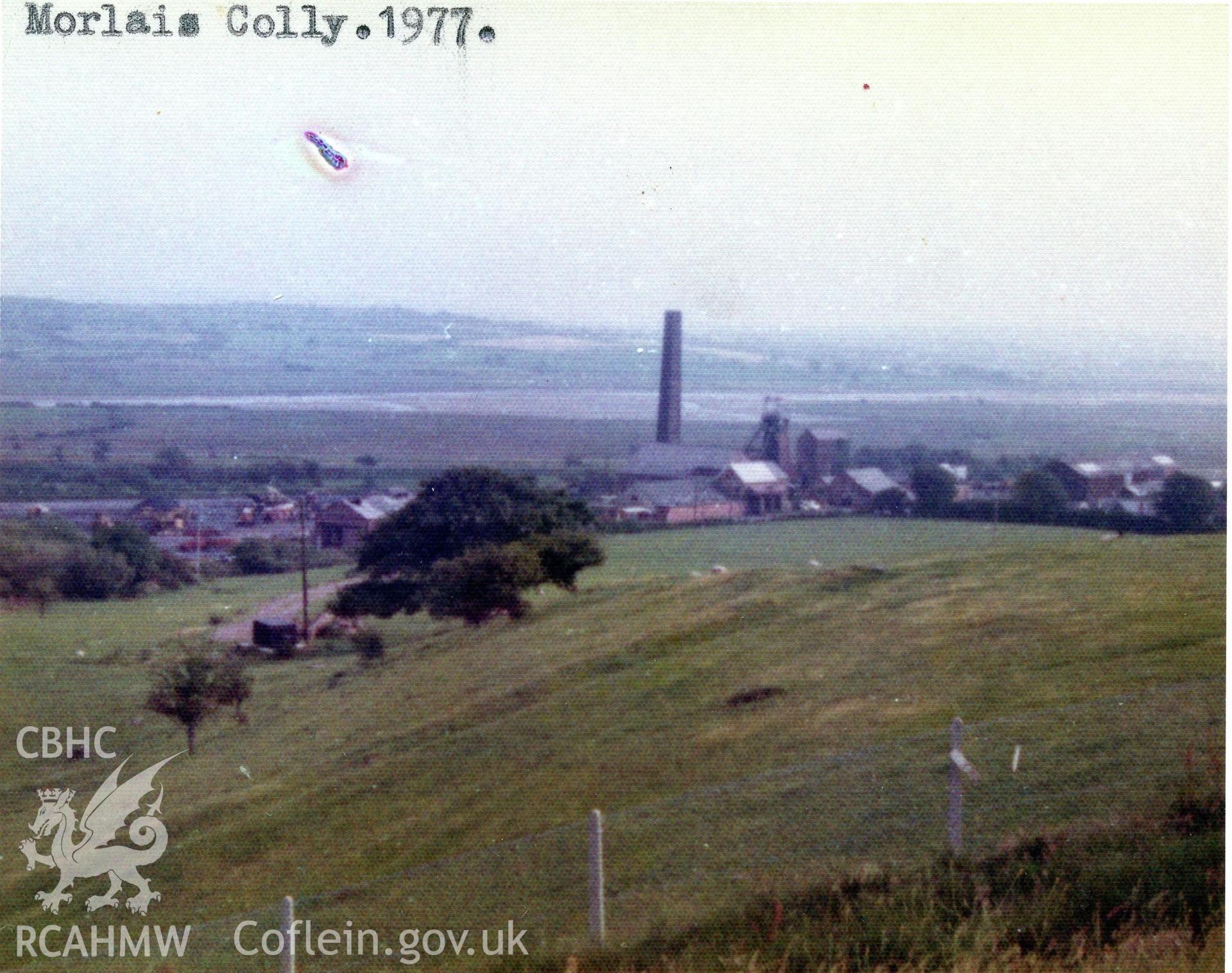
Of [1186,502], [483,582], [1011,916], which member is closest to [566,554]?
[483,582]

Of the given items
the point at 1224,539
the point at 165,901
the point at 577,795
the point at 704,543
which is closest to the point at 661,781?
the point at 577,795

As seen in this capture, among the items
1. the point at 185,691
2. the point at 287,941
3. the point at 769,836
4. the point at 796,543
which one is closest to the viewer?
the point at 287,941

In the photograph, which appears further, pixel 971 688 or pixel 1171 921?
pixel 971 688

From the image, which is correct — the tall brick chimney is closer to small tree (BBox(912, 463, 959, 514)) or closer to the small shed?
small tree (BBox(912, 463, 959, 514))

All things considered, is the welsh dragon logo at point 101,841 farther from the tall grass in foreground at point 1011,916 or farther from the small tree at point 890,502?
the small tree at point 890,502

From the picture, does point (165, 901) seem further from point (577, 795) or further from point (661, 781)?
point (661, 781)

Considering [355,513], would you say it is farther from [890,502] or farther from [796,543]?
[890,502]
